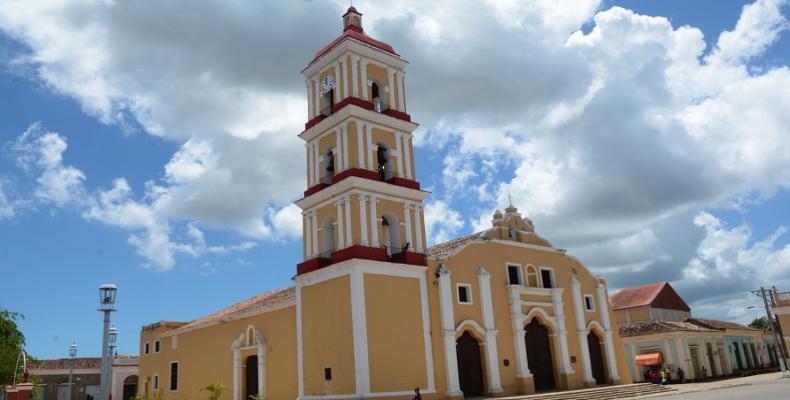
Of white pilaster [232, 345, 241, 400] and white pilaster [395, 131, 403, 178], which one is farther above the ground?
white pilaster [395, 131, 403, 178]

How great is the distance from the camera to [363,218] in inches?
961

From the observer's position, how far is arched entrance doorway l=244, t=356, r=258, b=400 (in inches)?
1134

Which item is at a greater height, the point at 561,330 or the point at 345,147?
the point at 345,147

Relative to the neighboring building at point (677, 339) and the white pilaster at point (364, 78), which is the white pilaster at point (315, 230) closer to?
the white pilaster at point (364, 78)

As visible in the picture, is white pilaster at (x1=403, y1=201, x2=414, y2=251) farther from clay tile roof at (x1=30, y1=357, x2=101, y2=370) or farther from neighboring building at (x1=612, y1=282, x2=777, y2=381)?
clay tile roof at (x1=30, y1=357, x2=101, y2=370)

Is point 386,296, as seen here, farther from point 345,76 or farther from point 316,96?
point 316,96

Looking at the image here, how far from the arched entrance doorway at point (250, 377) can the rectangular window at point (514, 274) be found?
11.7 metres

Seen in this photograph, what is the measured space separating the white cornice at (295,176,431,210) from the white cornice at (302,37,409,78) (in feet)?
18.5

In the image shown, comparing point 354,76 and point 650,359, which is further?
point 650,359

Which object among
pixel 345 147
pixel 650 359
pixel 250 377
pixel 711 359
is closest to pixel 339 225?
pixel 345 147

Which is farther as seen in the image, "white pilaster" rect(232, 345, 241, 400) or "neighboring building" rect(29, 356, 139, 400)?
"neighboring building" rect(29, 356, 139, 400)

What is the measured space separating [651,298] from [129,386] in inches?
1541

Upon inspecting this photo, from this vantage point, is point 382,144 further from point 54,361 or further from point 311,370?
point 54,361

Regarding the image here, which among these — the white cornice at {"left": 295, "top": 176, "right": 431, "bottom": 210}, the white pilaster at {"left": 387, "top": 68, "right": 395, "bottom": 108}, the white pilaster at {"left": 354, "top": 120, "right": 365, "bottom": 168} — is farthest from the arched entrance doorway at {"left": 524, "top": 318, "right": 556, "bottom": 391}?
the white pilaster at {"left": 387, "top": 68, "right": 395, "bottom": 108}
